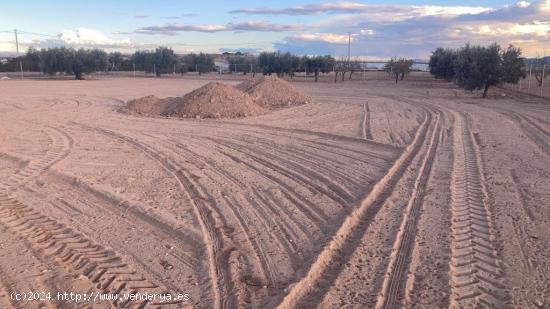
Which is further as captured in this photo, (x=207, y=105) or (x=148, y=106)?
(x=148, y=106)

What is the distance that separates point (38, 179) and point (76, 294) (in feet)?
17.8

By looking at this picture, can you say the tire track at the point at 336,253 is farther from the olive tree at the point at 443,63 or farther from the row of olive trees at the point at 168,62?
the row of olive trees at the point at 168,62

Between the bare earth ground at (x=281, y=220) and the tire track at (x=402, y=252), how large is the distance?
20 millimetres

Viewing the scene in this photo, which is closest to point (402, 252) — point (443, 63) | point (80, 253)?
point (80, 253)

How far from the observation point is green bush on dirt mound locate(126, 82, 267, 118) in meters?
21.3

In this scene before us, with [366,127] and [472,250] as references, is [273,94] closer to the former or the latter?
[366,127]

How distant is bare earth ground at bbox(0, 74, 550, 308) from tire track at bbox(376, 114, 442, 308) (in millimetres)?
20

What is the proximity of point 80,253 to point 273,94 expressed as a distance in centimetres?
2233

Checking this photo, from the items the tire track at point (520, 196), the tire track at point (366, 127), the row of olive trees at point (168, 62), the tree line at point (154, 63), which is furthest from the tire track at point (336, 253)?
the row of olive trees at point (168, 62)

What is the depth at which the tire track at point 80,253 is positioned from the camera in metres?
4.94

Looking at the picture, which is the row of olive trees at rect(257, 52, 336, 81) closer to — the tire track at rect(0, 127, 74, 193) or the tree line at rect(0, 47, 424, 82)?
the tree line at rect(0, 47, 424, 82)

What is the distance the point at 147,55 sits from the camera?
86812 mm

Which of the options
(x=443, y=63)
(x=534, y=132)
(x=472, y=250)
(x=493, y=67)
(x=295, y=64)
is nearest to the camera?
(x=472, y=250)

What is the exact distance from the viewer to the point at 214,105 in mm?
21578
